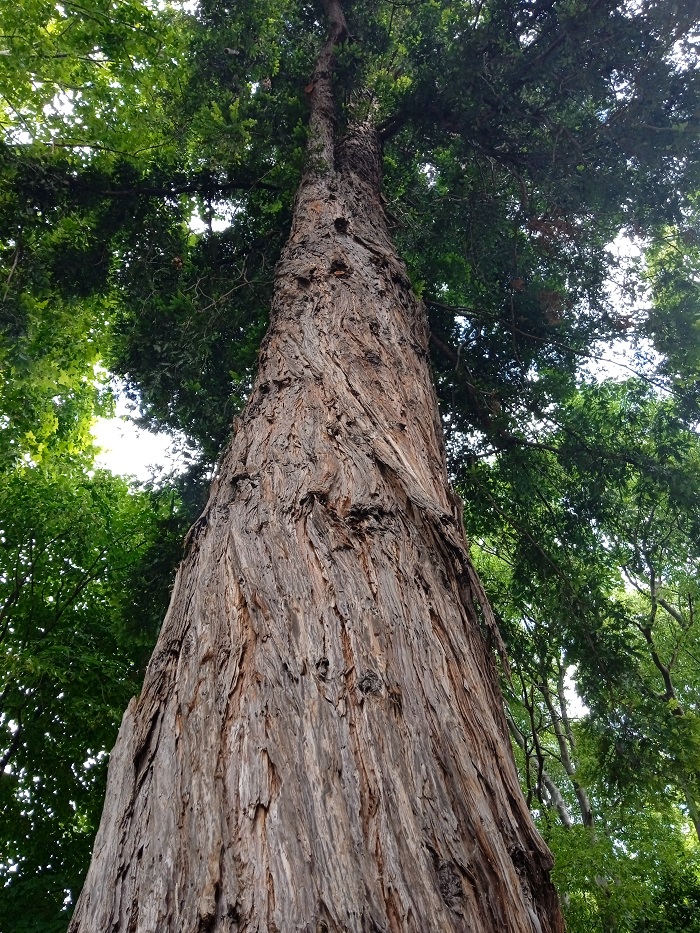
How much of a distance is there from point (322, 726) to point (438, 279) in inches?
251

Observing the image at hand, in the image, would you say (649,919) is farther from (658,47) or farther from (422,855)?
(658,47)

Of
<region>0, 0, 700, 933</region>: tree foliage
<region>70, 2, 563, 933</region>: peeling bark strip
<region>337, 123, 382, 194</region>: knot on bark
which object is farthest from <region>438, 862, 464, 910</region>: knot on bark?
<region>337, 123, 382, 194</region>: knot on bark

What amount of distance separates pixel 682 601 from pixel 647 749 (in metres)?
→ 6.64

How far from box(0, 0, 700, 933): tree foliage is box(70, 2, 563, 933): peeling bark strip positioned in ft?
11.4

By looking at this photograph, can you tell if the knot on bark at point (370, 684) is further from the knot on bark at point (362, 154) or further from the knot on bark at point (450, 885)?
the knot on bark at point (362, 154)

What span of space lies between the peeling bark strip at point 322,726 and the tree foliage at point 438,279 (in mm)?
3470

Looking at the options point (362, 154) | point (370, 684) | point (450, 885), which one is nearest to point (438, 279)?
point (362, 154)

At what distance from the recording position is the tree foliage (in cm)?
585

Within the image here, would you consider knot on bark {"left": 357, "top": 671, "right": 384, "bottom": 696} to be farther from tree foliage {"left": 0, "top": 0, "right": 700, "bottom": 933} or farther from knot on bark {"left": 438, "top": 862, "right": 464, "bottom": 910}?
tree foliage {"left": 0, "top": 0, "right": 700, "bottom": 933}

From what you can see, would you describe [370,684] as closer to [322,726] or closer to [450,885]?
[322,726]

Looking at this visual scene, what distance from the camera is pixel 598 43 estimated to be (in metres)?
6.12

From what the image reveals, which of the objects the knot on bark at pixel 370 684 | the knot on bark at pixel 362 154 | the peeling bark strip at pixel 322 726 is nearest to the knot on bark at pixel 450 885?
the peeling bark strip at pixel 322 726

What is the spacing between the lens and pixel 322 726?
1481 millimetres

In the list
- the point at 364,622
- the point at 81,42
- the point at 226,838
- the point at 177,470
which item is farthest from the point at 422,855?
the point at 81,42
